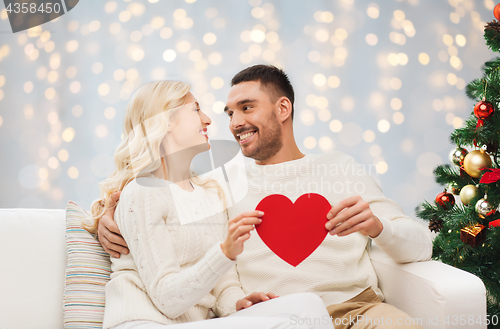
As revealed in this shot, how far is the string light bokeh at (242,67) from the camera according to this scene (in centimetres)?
239

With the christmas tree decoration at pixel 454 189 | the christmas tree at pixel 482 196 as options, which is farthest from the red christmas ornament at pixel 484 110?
the christmas tree decoration at pixel 454 189

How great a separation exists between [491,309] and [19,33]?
292 centimetres

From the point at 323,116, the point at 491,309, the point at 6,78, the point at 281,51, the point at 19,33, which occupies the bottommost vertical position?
the point at 491,309

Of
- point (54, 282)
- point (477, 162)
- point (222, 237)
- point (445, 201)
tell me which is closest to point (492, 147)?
point (477, 162)

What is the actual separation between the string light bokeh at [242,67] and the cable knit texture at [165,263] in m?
1.17

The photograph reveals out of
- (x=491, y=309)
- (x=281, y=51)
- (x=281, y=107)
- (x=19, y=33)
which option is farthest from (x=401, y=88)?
(x=19, y=33)

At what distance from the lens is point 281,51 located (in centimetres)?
251

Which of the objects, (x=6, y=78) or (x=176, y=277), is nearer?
(x=176, y=277)

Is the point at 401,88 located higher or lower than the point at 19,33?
lower

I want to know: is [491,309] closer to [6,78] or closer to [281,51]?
[281,51]

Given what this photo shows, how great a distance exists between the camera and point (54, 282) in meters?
1.24

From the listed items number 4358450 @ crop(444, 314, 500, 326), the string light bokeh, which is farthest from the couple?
the string light bokeh

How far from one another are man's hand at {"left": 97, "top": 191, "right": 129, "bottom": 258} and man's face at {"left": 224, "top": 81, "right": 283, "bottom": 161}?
62 cm

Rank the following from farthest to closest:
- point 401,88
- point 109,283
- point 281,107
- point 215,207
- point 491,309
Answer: point 401,88
point 281,107
point 491,309
point 215,207
point 109,283
